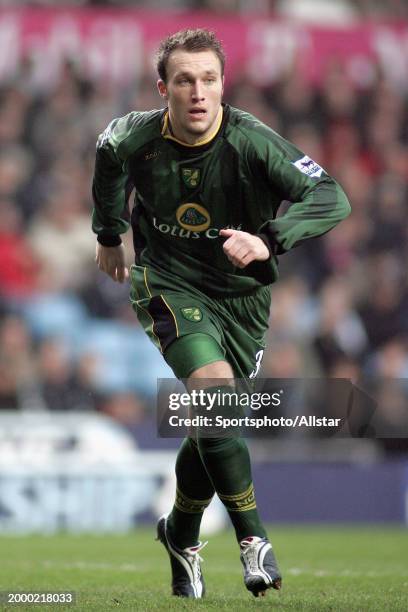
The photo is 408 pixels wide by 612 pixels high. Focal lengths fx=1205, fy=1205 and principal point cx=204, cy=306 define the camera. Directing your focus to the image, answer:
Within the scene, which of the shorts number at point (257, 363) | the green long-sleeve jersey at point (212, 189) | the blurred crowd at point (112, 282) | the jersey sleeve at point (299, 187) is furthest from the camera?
the blurred crowd at point (112, 282)

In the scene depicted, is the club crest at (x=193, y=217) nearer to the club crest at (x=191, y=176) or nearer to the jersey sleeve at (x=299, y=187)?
the club crest at (x=191, y=176)

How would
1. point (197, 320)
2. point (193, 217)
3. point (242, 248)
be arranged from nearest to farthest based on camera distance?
point (242, 248)
point (197, 320)
point (193, 217)

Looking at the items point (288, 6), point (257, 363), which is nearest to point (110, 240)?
point (257, 363)

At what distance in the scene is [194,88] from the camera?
5.32 metres

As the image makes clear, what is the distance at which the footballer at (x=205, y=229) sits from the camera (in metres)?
5.24

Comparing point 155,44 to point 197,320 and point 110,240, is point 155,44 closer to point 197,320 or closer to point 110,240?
point 110,240

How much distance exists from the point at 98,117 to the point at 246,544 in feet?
32.5

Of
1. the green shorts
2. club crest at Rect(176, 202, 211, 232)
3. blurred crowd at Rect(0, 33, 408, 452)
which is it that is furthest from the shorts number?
blurred crowd at Rect(0, 33, 408, 452)

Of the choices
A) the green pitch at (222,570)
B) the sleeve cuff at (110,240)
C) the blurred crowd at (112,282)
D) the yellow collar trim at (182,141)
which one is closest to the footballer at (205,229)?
the yellow collar trim at (182,141)

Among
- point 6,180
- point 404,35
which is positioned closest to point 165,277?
point 6,180

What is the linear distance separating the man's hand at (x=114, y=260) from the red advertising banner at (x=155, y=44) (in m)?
8.78

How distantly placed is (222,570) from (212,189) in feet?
9.69

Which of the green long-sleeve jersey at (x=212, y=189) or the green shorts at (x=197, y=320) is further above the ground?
the green long-sleeve jersey at (x=212, y=189)

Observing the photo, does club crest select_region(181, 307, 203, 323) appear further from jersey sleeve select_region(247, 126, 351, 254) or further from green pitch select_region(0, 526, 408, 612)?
green pitch select_region(0, 526, 408, 612)
